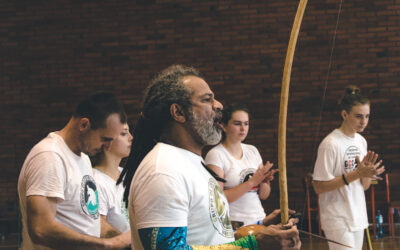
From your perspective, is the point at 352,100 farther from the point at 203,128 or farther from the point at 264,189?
the point at 203,128

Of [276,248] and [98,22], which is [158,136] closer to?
[276,248]

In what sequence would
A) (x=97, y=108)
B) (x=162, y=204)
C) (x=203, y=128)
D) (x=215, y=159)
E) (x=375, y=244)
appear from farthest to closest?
1. (x=375, y=244)
2. (x=215, y=159)
3. (x=97, y=108)
4. (x=203, y=128)
5. (x=162, y=204)

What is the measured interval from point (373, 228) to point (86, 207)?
5328 mm

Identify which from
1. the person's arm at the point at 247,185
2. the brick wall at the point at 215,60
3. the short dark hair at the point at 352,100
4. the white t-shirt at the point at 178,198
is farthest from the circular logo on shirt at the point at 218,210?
the brick wall at the point at 215,60

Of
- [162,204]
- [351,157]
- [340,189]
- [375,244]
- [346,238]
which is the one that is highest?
[162,204]

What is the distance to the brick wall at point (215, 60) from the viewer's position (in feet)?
23.6

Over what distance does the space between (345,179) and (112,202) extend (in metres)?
1.74

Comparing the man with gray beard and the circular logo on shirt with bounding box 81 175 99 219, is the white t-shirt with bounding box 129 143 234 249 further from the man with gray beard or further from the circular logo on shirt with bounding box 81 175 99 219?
the circular logo on shirt with bounding box 81 175 99 219

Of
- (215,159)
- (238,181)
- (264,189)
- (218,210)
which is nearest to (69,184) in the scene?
(218,210)

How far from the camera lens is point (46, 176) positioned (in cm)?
205

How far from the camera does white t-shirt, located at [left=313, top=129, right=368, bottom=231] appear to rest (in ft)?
11.8

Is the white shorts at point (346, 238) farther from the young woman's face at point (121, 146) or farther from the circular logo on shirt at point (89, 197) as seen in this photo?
the circular logo on shirt at point (89, 197)

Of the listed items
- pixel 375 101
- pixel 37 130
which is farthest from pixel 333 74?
pixel 37 130

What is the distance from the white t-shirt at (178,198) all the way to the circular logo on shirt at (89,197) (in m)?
0.75
